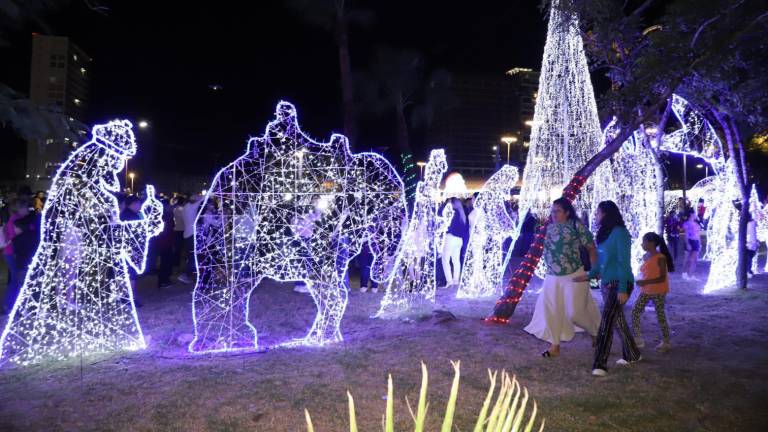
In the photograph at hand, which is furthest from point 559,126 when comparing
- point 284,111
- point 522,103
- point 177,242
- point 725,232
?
point 522,103

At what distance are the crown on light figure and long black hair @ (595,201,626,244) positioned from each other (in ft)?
17.1

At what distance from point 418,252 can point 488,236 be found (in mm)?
1790

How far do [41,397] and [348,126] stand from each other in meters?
11.5

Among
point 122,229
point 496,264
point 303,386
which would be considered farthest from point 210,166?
point 303,386

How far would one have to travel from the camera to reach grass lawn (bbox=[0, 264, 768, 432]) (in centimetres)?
407

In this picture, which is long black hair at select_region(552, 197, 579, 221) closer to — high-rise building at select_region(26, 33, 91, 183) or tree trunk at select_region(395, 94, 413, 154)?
high-rise building at select_region(26, 33, 91, 183)

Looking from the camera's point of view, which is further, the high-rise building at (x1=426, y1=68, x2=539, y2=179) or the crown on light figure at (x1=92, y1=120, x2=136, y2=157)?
the high-rise building at (x1=426, y1=68, x2=539, y2=179)

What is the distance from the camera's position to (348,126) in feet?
49.7

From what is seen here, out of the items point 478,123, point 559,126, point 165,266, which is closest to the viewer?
point 559,126

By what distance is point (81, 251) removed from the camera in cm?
564

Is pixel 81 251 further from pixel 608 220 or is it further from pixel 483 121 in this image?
pixel 483 121

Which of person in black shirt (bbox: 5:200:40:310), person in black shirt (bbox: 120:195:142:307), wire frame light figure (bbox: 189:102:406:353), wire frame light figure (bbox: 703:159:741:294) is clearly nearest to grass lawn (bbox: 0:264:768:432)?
wire frame light figure (bbox: 189:102:406:353)

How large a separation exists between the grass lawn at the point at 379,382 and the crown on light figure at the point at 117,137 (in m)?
2.24

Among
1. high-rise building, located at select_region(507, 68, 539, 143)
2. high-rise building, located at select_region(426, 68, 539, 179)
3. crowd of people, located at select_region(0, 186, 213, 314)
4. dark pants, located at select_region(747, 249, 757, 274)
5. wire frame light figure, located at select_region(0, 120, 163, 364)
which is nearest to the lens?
wire frame light figure, located at select_region(0, 120, 163, 364)
